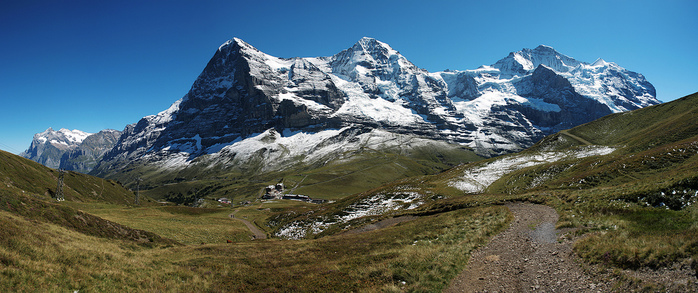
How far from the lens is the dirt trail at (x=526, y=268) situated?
1451 centimetres

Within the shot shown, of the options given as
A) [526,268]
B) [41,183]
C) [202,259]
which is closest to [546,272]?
[526,268]

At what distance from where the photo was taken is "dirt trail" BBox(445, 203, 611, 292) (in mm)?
14508

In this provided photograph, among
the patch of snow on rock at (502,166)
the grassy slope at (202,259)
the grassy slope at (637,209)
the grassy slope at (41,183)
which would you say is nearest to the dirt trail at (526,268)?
the grassy slope at (202,259)

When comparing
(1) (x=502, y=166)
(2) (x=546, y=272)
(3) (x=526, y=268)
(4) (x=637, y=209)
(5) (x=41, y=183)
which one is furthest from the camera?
(1) (x=502, y=166)

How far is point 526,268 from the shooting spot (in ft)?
56.0

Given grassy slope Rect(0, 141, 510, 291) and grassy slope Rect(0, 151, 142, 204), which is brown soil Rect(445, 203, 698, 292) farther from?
grassy slope Rect(0, 151, 142, 204)

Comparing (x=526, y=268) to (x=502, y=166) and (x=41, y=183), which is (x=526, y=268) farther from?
(x=41, y=183)

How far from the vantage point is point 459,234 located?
90.7 feet

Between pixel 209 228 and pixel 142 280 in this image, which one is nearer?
pixel 142 280

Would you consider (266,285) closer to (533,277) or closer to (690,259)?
(533,277)

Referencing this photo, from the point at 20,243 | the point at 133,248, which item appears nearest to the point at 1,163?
the point at 133,248

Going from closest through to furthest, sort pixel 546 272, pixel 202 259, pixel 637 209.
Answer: pixel 546 272 → pixel 637 209 → pixel 202 259

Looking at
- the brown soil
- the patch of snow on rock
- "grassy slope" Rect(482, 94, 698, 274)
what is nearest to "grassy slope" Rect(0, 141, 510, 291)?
the brown soil

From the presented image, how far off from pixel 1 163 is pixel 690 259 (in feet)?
427
